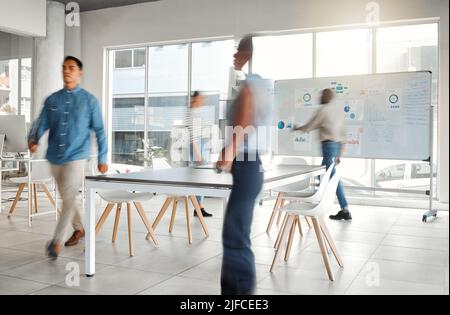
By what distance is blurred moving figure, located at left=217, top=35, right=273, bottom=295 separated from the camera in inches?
71.2

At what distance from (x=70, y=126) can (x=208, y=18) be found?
452 cm

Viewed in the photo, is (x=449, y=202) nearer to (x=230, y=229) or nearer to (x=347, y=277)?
(x=230, y=229)

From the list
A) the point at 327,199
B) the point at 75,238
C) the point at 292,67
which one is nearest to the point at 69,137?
the point at 75,238

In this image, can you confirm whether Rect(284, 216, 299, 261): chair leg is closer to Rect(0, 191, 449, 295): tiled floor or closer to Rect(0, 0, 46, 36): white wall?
Rect(0, 191, 449, 295): tiled floor

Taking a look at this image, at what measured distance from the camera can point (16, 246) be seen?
12.3 feet

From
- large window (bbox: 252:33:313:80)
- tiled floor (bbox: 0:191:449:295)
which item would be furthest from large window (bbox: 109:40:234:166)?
tiled floor (bbox: 0:191:449:295)

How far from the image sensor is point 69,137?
3.26m

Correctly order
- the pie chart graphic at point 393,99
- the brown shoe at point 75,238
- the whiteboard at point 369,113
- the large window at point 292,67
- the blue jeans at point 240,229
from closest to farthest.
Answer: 1. the blue jeans at point 240,229
2. the brown shoe at point 75,238
3. the whiteboard at point 369,113
4. the pie chart graphic at point 393,99
5. the large window at point 292,67

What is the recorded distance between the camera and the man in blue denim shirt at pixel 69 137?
326 centimetres

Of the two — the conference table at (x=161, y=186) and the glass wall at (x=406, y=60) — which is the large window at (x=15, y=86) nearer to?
the conference table at (x=161, y=186)

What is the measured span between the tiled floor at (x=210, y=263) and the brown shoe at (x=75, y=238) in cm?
6

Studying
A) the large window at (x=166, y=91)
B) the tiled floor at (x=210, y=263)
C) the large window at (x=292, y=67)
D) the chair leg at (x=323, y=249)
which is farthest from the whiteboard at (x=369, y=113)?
the chair leg at (x=323, y=249)

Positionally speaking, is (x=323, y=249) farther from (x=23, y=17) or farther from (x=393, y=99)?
(x=23, y=17)

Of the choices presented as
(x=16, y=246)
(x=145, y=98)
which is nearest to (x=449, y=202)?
(x=16, y=246)
